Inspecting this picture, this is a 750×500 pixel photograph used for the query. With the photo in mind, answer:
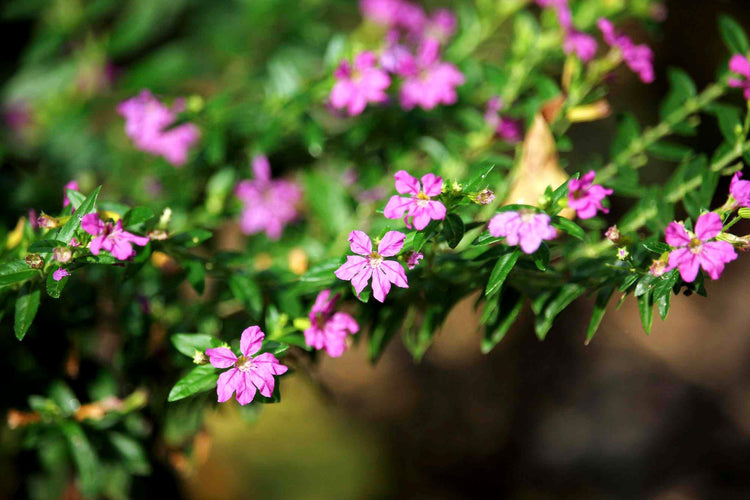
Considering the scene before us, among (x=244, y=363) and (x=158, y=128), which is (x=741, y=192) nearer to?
(x=244, y=363)

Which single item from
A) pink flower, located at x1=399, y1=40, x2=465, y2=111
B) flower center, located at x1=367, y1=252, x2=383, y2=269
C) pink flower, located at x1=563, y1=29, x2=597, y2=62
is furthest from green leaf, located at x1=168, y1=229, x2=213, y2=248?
pink flower, located at x1=563, y1=29, x2=597, y2=62

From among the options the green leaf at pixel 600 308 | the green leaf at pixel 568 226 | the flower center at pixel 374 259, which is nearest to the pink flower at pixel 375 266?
the flower center at pixel 374 259

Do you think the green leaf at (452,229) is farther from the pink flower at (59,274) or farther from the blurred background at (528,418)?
the blurred background at (528,418)

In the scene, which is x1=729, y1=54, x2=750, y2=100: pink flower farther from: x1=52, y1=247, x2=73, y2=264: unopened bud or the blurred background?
the blurred background

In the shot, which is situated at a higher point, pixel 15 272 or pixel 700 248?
pixel 700 248

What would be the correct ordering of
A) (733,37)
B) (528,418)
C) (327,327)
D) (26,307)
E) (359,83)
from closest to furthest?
(26,307)
(327,327)
(733,37)
(359,83)
(528,418)

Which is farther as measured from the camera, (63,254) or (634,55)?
(634,55)

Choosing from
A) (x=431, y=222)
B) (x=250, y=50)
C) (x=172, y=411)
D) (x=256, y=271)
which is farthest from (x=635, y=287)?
(x=250, y=50)

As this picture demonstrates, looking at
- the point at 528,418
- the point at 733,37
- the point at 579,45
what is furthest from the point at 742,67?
the point at 528,418
